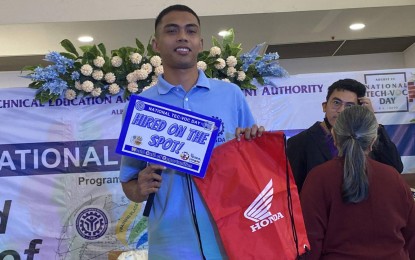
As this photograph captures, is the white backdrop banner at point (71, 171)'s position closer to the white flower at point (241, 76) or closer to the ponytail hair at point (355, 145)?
the white flower at point (241, 76)

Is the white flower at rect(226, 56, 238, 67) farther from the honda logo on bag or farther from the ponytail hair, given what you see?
the honda logo on bag

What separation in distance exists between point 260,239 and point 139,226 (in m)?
2.05

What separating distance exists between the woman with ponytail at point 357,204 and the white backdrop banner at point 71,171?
1611mm

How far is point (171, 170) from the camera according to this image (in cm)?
143

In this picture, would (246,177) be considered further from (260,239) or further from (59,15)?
(59,15)

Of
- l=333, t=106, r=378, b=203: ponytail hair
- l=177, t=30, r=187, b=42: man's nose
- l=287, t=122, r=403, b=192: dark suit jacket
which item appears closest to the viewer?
l=177, t=30, r=187, b=42: man's nose

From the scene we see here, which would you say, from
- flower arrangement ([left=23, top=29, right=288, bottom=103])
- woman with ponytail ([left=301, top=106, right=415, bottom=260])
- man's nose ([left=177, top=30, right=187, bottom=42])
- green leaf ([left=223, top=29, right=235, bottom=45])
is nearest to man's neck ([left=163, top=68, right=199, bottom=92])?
man's nose ([left=177, top=30, right=187, bottom=42])

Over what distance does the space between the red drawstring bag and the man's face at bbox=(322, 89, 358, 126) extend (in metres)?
1.18

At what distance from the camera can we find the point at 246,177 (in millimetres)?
1406

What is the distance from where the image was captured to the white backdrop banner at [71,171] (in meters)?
3.25

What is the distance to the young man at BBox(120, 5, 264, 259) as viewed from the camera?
1365mm

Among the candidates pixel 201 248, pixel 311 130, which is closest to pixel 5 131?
pixel 311 130

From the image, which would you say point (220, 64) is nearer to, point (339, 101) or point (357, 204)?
point (339, 101)

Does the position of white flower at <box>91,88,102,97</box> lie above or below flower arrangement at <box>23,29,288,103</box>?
below
